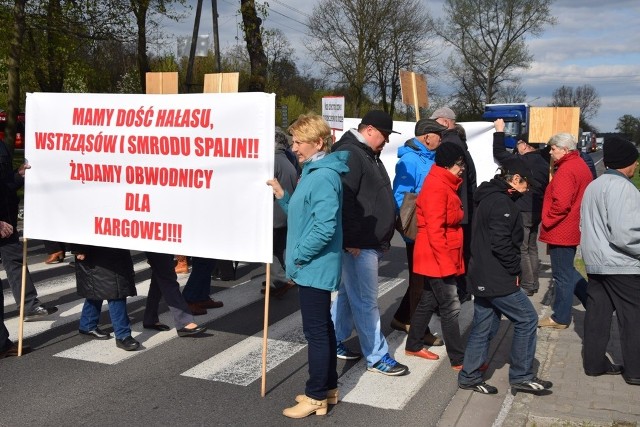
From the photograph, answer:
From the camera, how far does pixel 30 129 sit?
6605 mm

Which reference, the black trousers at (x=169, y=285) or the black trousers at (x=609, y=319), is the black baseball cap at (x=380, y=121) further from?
the black trousers at (x=169, y=285)

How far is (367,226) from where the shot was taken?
19.0 ft

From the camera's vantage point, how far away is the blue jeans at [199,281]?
8.09 m

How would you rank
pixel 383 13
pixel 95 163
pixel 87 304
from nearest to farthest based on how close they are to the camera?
pixel 95 163
pixel 87 304
pixel 383 13

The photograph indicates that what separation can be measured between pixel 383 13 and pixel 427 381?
4637 centimetres

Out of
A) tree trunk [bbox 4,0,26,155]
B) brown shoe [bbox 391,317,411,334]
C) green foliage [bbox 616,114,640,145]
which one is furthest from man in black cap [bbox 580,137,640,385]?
green foliage [bbox 616,114,640,145]

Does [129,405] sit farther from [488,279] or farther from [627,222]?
[627,222]

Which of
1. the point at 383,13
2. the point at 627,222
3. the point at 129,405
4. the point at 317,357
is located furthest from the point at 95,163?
the point at 383,13

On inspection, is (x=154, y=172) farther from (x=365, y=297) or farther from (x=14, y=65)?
(x=14, y=65)

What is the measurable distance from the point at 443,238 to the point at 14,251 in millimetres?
4119

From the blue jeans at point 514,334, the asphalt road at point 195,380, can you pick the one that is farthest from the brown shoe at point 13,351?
the blue jeans at point 514,334

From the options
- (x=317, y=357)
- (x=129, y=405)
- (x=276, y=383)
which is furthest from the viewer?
(x=276, y=383)

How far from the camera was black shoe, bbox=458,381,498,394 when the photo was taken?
5637 millimetres

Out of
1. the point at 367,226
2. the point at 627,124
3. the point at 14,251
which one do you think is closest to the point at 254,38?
the point at 14,251
